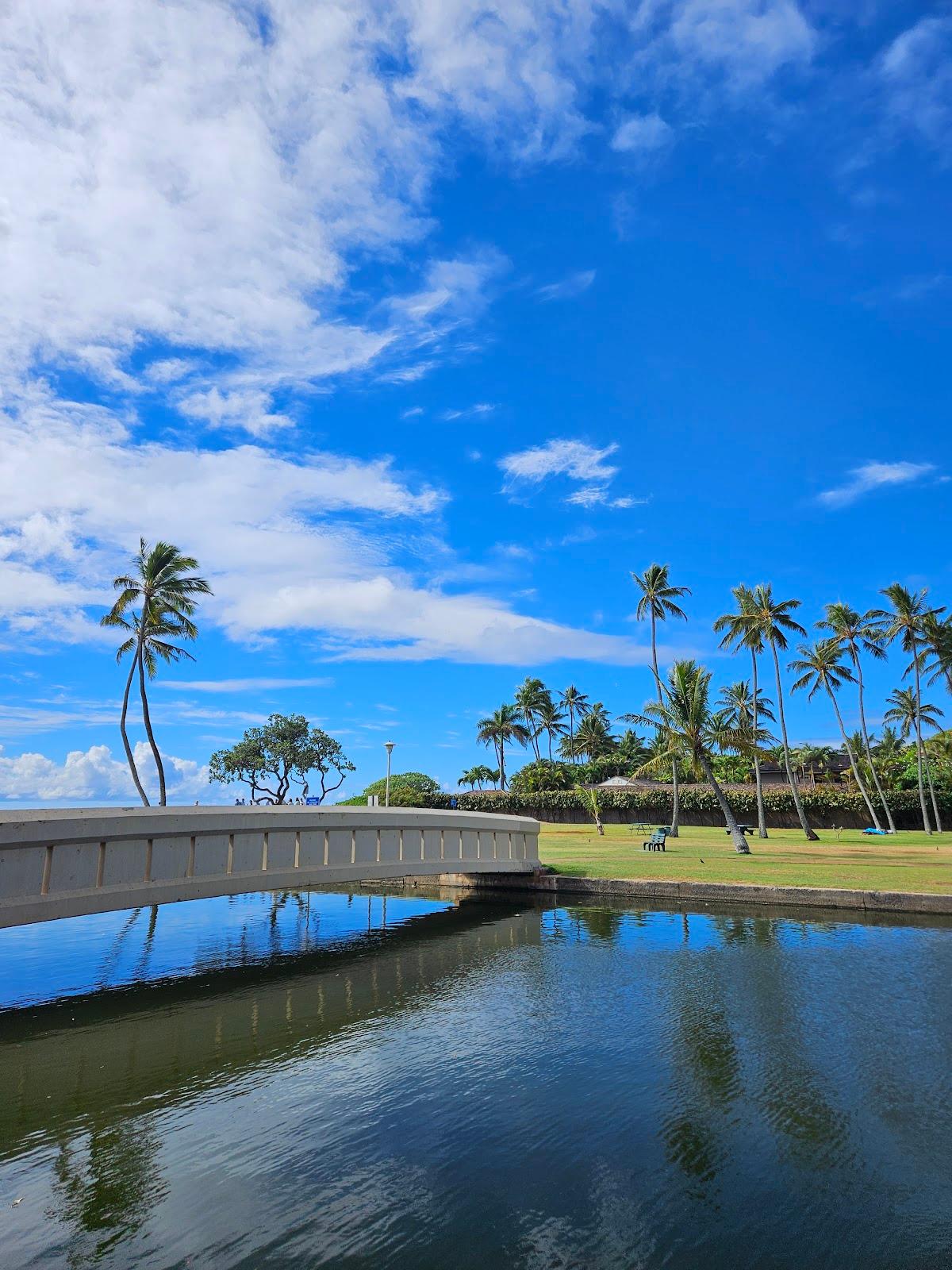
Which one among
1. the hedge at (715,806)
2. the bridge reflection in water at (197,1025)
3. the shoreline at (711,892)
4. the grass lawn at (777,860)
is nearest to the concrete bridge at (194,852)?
the bridge reflection in water at (197,1025)

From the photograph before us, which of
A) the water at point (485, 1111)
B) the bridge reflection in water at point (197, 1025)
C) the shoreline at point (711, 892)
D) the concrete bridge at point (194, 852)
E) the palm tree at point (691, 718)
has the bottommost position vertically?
the water at point (485, 1111)

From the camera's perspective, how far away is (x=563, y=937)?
13812 millimetres

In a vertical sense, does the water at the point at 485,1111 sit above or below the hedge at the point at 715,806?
below

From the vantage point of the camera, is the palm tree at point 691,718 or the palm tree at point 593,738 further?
the palm tree at point 593,738

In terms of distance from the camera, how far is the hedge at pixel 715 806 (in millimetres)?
50125

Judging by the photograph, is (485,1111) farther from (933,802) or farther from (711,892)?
(933,802)

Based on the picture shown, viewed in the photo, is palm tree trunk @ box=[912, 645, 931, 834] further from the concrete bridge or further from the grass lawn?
the concrete bridge

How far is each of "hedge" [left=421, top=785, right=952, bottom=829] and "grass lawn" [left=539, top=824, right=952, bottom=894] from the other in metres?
11.0

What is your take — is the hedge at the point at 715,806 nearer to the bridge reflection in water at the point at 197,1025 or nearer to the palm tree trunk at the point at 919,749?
the palm tree trunk at the point at 919,749

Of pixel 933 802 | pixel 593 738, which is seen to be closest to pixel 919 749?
pixel 933 802

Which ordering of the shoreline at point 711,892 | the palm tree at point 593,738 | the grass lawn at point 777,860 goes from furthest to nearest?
the palm tree at point 593,738 → the grass lawn at point 777,860 → the shoreline at point 711,892

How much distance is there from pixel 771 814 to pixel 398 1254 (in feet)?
174

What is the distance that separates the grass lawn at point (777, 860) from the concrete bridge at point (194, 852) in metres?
6.47

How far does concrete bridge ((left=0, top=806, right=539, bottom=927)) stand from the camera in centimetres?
953
